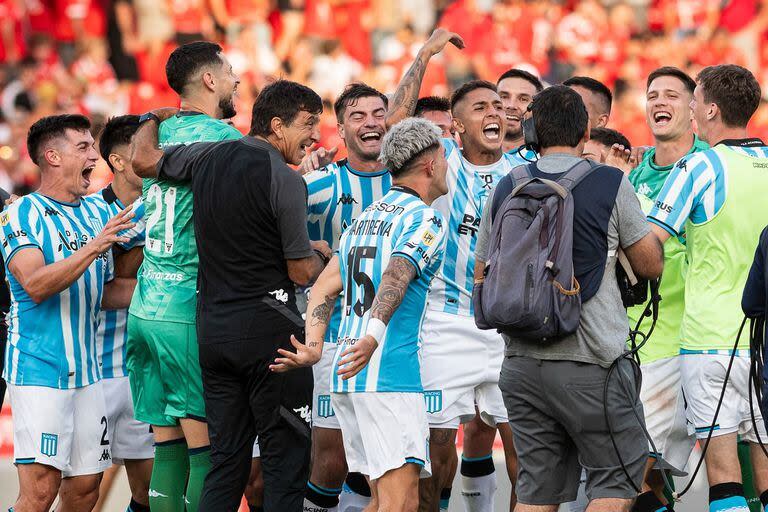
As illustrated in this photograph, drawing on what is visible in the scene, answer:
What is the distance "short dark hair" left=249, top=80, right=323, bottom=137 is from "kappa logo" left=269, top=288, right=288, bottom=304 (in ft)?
2.71

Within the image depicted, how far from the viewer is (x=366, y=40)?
1608 centimetres

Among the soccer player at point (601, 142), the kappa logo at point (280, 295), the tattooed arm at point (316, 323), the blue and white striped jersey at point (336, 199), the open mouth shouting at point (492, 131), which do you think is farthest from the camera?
the soccer player at point (601, 142)

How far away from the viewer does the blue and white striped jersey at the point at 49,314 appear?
598cm

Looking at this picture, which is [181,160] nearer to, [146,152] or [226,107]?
[146,152]

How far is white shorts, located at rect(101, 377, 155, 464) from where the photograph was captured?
6855mm

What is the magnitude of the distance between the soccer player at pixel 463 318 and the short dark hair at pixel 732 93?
1.45m

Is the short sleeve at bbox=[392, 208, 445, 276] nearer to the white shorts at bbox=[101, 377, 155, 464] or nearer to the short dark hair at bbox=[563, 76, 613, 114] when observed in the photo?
the white shorts at bbox=[101, 377, 155, 464]

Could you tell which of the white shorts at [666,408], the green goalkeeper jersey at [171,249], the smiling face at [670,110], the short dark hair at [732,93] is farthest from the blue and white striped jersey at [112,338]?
the short dark hair at [732,93]

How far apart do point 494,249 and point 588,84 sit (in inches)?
129

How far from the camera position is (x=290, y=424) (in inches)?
215

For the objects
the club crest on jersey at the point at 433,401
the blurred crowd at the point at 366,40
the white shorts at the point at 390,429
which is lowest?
the club crest on jersey at the point at 433,401

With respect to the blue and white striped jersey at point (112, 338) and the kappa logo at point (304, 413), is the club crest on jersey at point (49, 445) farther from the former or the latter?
the kappa logo at point (304, 413)

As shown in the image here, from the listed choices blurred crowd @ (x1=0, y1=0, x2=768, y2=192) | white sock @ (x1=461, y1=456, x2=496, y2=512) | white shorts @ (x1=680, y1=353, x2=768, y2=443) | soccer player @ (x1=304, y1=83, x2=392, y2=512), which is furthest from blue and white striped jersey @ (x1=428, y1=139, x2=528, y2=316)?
blurred crowd @ (x1=0, y1=0, x2=768, y2=192)

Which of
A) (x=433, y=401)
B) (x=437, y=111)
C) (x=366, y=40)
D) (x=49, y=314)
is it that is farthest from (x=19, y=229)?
(x=366, y=40)
